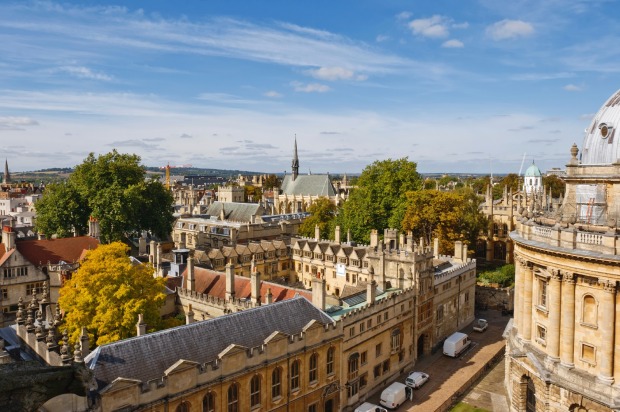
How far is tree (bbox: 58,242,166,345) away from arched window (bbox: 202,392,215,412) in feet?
25.7

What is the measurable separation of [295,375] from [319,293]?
555 centimetres

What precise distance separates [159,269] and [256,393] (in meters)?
21.1

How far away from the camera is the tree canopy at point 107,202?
180ft

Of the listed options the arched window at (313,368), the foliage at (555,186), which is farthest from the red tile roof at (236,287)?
the foliage at (555,186)

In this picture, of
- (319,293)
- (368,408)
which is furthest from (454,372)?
(319,293)

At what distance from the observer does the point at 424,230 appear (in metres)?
57.0

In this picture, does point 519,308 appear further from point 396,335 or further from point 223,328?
point 223,328

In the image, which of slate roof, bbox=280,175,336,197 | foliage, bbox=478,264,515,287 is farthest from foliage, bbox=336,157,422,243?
slate roof, bbox=280,175,336,197

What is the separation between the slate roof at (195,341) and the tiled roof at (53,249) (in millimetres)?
26157

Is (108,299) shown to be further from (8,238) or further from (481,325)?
(481,325)

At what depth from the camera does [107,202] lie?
54.7 meters

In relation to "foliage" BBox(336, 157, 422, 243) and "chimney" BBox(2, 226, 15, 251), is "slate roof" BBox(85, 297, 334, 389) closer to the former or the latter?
"chimney" BBox(2, 226, 15, 251)

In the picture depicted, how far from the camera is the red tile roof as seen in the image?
3612 cm

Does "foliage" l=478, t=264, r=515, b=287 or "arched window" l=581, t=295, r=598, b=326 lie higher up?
"arched window" l=581, t=295, r=598, b=326
